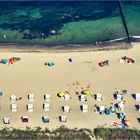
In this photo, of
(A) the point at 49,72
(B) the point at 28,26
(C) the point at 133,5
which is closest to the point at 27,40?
(B) the point at 28,26

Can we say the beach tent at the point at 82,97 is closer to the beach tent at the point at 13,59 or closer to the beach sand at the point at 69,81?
the beach sand at the point at 69,81

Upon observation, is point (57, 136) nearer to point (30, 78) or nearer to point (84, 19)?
point (30, 78)

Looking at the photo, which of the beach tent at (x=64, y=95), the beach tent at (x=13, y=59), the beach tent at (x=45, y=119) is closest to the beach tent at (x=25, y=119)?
the beach tent at (x=45, y=119)

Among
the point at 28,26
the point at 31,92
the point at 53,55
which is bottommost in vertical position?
the point at 31,92

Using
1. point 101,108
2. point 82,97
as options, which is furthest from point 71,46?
point 101,108

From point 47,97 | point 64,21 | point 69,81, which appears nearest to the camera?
point 47,97

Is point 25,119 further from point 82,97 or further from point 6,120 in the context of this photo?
point 82,97
